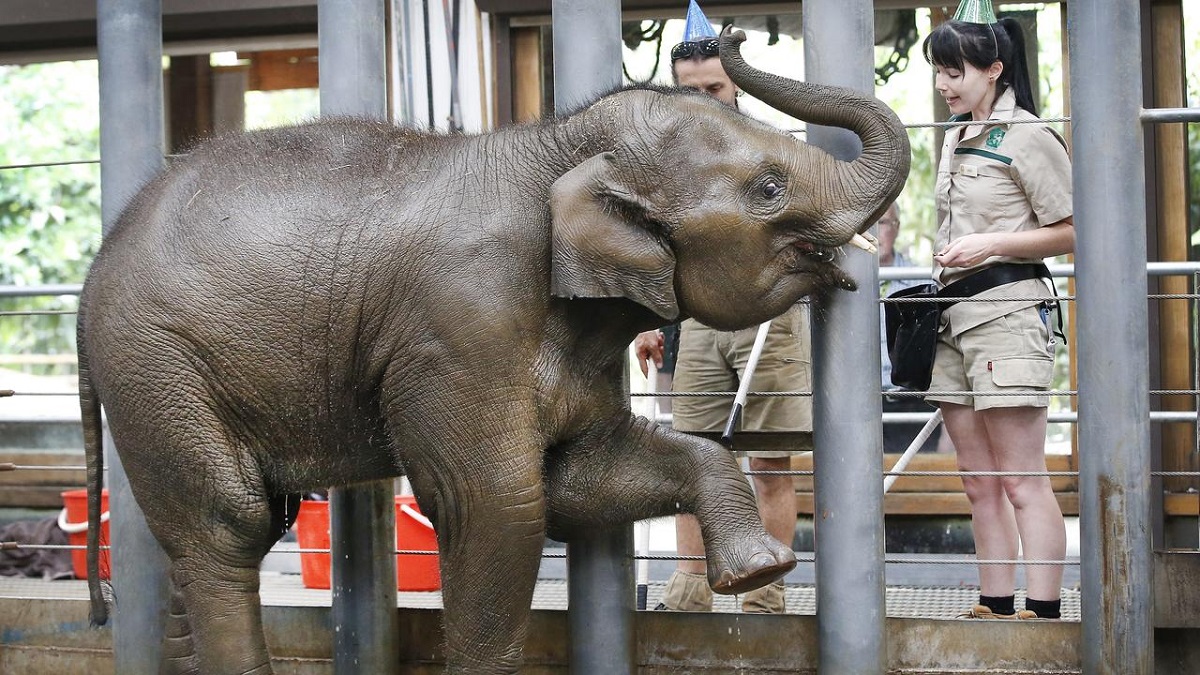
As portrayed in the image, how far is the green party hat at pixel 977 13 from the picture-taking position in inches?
185

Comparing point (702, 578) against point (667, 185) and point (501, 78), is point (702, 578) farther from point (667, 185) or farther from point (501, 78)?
point (501, 78)

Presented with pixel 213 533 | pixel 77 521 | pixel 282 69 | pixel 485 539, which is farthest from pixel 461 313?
pixel 282 69

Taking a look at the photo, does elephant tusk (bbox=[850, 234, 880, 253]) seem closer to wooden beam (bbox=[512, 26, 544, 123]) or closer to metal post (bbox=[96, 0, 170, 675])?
metal post (bbox=[96, 0, 170, 675])

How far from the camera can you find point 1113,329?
3.97 m

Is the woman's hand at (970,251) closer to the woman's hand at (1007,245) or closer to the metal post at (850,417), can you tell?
the woman's hand at (1007,245)

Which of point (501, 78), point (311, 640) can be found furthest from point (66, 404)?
point (311, 640)

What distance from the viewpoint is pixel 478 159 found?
3928 millimetres

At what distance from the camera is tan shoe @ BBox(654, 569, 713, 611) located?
17.3 feet

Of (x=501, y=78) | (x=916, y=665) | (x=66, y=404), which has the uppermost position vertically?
(x=501, y=78)

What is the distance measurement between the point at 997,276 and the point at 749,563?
4.49 ft

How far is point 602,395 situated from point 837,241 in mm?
754

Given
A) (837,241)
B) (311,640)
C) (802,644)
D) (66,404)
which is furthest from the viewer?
(66,404)

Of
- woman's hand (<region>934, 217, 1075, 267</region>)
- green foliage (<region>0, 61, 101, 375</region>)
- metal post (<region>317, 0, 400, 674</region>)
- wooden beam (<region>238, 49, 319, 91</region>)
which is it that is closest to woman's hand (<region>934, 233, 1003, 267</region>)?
woman's hand (<region>934, 217, 1075, 267</region>)

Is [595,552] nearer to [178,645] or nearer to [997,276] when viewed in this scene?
[178,645]
